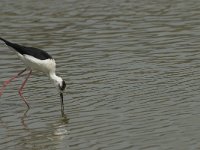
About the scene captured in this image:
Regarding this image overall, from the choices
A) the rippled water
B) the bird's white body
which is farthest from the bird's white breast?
the rippled water

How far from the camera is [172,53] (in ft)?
45.5

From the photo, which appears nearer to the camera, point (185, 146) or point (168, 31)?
point (185, 146)

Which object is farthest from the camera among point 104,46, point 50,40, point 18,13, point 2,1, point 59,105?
point 2,1

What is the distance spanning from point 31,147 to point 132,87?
3111 millimetres

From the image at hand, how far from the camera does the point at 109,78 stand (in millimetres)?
12328

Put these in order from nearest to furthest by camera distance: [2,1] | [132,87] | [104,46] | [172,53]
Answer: [132,87] → [172,53] → [104,46] → [2,1]

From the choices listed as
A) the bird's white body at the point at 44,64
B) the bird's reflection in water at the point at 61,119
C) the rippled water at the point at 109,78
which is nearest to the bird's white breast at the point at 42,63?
the bird's white body at the point at 44,64

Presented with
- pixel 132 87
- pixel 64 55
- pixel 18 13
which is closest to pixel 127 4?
pixel 18 13

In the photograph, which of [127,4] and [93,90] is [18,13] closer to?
[127,4]

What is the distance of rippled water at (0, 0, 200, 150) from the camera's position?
30.2 feet

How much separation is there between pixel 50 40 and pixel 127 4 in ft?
16.0

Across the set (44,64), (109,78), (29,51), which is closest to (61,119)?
(44,64)

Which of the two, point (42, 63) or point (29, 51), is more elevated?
point (29, 51)

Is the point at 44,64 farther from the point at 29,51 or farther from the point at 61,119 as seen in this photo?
the point at 61,119
